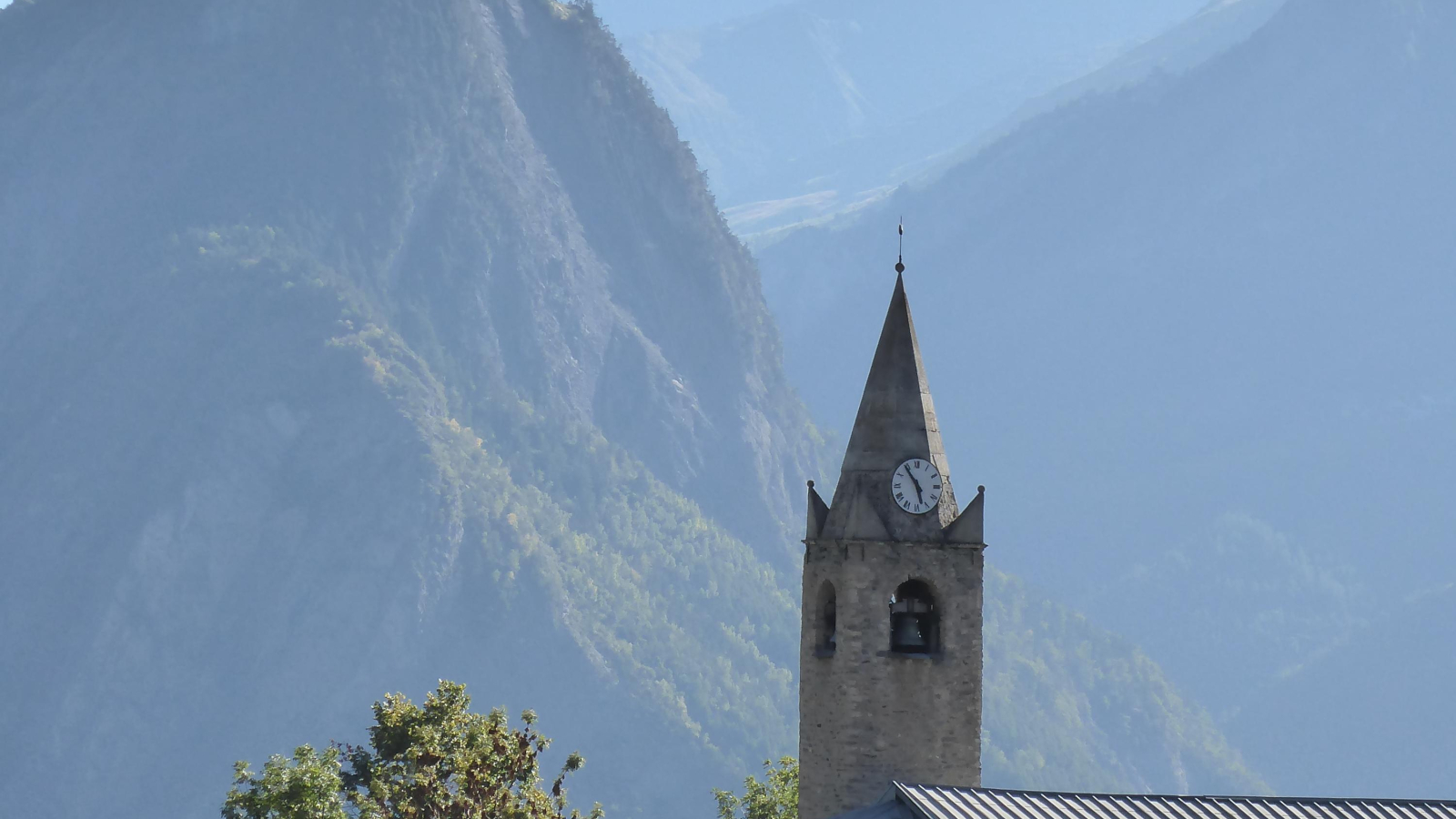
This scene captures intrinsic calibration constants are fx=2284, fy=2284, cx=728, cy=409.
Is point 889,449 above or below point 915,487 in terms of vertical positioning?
above

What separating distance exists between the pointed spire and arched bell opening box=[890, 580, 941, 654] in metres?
1.50

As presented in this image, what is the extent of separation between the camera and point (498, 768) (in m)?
60.6

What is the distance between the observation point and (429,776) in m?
57.2

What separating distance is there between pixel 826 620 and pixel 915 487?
143 inches

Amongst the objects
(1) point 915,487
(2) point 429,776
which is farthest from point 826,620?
(2) point 429,776

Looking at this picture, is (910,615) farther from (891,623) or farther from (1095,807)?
(1095,807)

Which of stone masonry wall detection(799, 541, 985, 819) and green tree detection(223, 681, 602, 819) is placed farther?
green tree detection(223, 681, 602, 819)

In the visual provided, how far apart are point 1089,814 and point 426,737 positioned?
21956 millimetres

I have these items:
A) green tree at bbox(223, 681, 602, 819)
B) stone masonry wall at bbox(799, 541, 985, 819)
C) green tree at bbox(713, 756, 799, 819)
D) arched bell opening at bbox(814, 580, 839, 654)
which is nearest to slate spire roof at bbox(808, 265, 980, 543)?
stone masonry wall at bbox(799, 541, 985, 819)

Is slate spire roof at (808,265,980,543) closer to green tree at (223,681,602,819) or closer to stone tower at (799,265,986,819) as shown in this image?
stone tower at (799,265,986,819)

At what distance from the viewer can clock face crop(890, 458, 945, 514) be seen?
50031mm

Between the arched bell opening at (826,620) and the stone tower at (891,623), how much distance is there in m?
0.04

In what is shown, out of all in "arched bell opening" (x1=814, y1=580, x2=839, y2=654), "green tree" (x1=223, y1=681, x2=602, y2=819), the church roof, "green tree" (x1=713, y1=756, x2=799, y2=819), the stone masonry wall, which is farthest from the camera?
"green tree" (x1=713, y1=756, x2=799, y2=819)

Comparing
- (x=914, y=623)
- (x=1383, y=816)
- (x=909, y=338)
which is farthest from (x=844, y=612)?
(x=1383, y=816)
